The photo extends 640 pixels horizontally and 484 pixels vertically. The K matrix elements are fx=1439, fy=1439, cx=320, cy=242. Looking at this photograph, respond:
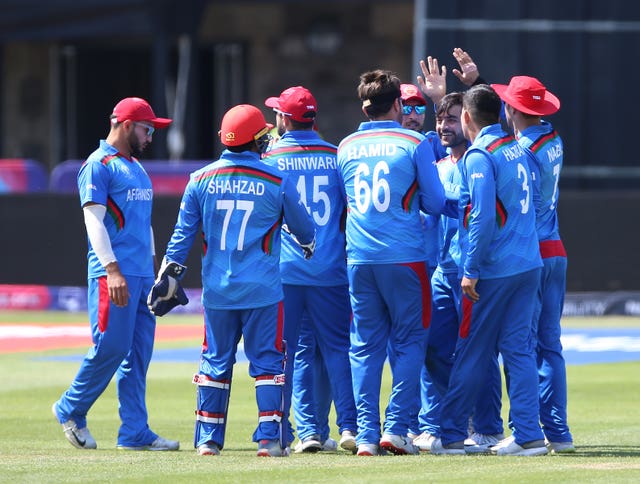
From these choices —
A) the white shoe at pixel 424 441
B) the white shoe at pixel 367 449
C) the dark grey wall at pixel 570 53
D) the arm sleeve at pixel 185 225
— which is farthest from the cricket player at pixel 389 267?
the dark grey wall at pixel 570 53

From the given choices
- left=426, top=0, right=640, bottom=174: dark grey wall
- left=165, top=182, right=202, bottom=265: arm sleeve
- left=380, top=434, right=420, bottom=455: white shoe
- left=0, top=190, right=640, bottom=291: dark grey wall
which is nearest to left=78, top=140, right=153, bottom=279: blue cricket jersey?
left=165, top=182, right=202, bottom=265: arm sleeve

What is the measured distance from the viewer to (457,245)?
372 inches

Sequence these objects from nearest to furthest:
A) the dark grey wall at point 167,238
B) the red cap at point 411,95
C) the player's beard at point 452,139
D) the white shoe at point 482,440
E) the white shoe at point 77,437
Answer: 1. the white shoe at point 482,440
2. the player's beard at point 452,139
3. the white shoe at point 77,437
4. the red cap at point 411,95
5. the dark grey wall at point 167,238

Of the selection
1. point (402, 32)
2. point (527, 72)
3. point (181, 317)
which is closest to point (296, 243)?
point (181, 317)

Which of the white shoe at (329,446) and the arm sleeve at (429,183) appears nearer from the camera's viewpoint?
the arm sleeve at (429,183)

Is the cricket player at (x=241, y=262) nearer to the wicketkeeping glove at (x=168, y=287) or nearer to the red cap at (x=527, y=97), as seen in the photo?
the wicketkeeping glove at (x=168, y=287)

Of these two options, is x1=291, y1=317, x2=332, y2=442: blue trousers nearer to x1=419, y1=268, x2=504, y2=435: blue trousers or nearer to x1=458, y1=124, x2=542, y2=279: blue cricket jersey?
x1=419, y1=268, x2=504, y2=435: blue trousers

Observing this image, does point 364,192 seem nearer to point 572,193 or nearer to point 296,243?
point 296,243

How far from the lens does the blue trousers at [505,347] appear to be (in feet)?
29.5

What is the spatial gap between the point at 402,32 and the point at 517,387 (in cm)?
2207

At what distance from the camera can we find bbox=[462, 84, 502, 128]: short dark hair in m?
9.12

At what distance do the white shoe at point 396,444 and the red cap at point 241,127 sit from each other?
6.78 ft

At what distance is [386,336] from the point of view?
9258 millimetres

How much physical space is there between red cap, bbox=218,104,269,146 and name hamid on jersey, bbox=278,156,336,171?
44 centimetres
